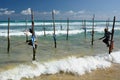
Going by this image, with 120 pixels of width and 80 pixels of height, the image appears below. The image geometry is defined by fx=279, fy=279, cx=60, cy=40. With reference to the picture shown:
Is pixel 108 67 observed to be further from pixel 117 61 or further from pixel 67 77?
pixel 67 77

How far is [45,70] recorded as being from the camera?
1295 cm

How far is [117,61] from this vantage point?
53.4 feet

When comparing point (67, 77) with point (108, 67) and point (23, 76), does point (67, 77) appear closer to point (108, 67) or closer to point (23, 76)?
point (23, 76)

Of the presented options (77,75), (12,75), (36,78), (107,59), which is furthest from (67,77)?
(107,59)

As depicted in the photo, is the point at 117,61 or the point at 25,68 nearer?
the point at 25,68

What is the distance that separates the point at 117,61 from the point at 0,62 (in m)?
6.80

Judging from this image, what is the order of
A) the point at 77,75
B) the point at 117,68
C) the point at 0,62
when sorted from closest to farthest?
the point at 77,75 < the point at 117,68 < the point at 0,62

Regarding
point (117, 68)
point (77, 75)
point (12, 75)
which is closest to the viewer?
point (12, 75)

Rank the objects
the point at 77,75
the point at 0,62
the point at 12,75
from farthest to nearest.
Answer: the point at 0,62 → the point at 77,75 → the point at 12,75

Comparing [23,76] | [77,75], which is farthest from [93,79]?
[23,76]

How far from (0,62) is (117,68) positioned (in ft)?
21.7

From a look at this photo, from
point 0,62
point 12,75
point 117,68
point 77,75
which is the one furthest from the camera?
point 0,62

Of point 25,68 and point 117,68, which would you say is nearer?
point 25,68

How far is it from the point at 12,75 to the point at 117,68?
18.2ft
